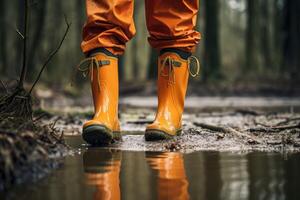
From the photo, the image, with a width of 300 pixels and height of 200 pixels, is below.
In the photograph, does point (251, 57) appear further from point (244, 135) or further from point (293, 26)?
point (244, 135)

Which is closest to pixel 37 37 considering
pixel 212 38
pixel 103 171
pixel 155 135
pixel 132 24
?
pixel 212 38

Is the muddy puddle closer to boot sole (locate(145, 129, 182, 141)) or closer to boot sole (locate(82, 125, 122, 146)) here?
boot sole (locate(82, 125, 122, 146))

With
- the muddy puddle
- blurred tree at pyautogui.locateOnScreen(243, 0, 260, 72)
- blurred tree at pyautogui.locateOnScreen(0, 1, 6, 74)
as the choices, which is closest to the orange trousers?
the muddy puddle

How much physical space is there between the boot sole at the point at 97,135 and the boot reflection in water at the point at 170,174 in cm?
40

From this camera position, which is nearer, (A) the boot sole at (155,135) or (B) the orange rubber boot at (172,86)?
(A) the boot sole at (155,135)

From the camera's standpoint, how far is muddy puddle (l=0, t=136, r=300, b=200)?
1.42 metres

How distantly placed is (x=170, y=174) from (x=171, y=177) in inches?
2.2

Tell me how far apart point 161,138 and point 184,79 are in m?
0.47

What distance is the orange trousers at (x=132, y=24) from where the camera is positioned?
286 cm

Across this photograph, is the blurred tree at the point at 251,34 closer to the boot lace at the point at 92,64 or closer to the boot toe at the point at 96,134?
the boot lace at the point at 92,64

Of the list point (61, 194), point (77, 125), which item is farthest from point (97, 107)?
point (61, 194)

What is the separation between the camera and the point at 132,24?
9.79ft

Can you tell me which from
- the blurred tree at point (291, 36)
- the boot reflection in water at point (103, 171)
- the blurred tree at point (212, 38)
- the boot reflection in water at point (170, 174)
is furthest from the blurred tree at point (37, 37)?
the boot reflection in water at point (170, 174)

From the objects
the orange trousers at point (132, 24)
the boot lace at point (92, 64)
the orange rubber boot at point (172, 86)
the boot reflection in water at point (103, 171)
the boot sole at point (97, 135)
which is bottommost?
the boot reflection in water at point (103, 171)
